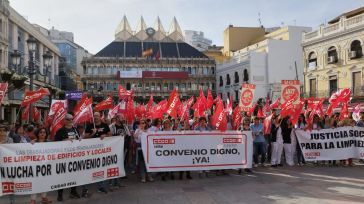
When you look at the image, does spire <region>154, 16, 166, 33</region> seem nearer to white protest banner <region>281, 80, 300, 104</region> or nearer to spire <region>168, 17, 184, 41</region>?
spire <region>168, 17, 184, 41</region>

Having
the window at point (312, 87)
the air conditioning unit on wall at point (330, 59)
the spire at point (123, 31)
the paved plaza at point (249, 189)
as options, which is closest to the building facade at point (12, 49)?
the paved plaza at point (249, 189)

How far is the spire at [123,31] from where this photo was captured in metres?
89.1

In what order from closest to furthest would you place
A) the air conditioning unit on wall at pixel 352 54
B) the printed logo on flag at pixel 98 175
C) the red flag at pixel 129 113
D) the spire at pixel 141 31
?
the printed logo on flag at pixel 98 175, the red flag at pixel 129 113, the air conditioning unit on wall at pixel 352 54, the spire at pixel 141 31

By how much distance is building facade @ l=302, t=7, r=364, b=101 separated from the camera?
116 ft

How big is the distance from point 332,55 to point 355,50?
3.05 m

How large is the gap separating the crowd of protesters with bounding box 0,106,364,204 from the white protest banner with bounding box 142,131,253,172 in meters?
0.28

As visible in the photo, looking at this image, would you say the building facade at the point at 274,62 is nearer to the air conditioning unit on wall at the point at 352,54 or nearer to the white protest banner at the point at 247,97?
the air conditioning unit on wall at the point at 352,54

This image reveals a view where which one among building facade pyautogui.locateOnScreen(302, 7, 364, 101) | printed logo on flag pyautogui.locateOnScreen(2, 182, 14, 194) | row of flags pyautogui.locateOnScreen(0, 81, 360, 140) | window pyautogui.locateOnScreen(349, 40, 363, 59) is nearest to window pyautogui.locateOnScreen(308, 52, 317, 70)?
building facade pyautogui.locateOnScreen(302, 7, 364, 101)

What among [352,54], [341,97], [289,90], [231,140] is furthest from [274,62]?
[231,140]

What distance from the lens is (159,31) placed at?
303 feet

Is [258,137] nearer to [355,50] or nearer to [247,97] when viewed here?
[247,97]

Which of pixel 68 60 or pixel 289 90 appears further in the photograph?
pixel 68 60

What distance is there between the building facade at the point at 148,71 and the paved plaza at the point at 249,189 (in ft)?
216

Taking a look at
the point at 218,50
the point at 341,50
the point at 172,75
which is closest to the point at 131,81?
the point at 172,75
